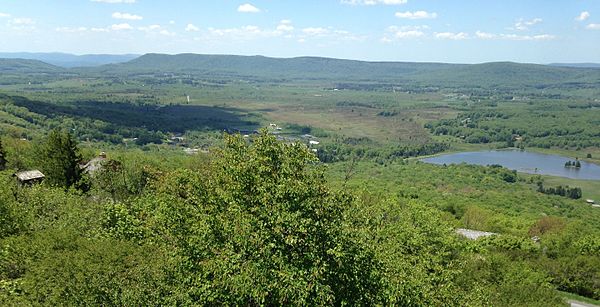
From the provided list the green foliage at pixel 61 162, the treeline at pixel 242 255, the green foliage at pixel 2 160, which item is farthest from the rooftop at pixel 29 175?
the treeline at pixel 242 255

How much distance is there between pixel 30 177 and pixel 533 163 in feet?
586

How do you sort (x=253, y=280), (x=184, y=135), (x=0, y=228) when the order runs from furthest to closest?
1. (x=184, y=135)
2. (x=0, y=228)
3. (x=253, y=280)

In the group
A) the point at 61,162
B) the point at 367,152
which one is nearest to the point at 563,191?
the point at 367,152

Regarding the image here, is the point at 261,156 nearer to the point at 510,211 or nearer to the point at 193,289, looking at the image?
the point at 193,289

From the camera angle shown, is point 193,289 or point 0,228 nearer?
point 193,289

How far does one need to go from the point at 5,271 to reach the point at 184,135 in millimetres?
173231

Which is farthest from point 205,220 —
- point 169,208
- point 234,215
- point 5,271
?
point 5,271

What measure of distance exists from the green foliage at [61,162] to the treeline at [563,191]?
128219mm

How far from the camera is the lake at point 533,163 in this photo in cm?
16488

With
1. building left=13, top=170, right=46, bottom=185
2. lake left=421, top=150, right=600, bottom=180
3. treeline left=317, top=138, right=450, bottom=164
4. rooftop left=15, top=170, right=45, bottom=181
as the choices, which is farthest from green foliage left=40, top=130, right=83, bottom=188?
lake left=421, top=150, right=600, bottom=180

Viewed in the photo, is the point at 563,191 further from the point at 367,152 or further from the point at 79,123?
the point at 79,123

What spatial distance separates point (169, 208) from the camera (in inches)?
920

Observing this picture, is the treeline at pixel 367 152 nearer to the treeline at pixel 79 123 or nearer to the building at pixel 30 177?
the treeline at pixel 79 123

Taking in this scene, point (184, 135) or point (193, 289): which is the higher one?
point (193, 289)
